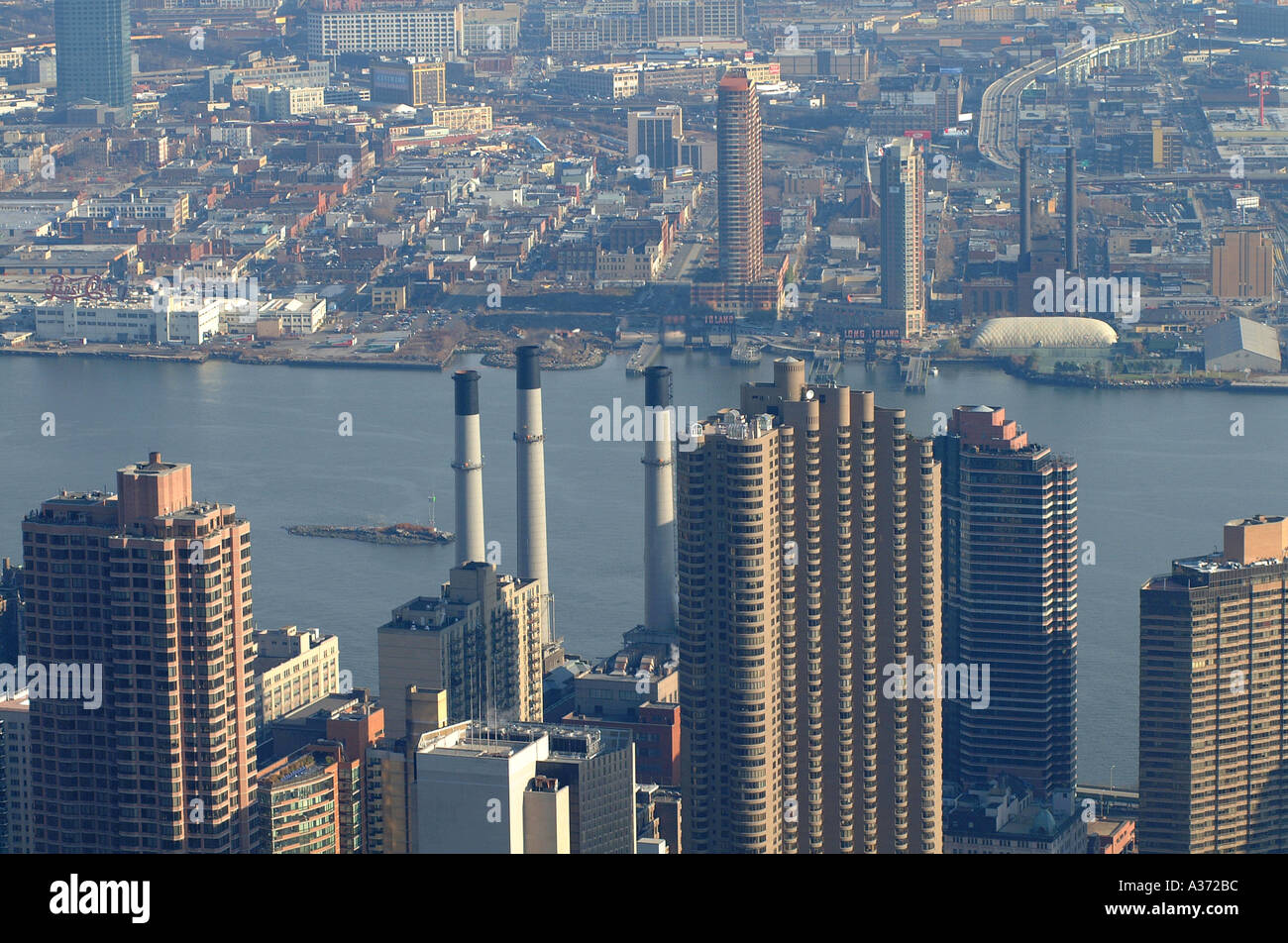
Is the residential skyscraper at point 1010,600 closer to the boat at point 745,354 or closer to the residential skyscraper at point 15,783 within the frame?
the residential skyscraper at point 15,783

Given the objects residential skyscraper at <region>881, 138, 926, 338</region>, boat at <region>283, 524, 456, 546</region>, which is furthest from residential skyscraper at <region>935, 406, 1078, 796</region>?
residential skyscraper at <region>881, 138, 926, 338</region>

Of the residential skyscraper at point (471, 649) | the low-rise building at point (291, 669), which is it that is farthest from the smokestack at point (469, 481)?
the residential skyscraper at point (471, 649)

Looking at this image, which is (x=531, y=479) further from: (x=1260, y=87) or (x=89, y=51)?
(x=89, y=51)

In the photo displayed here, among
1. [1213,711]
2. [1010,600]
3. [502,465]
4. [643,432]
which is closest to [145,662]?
[1213,711]

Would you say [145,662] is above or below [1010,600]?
above

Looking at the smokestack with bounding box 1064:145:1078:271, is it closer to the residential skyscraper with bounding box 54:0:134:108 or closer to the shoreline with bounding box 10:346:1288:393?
the shoreline with bounding box 10:346:1288:393

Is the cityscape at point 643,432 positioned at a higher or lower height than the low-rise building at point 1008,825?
higher
